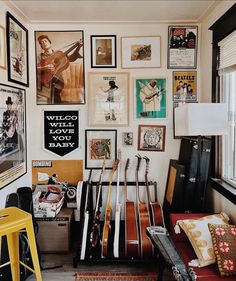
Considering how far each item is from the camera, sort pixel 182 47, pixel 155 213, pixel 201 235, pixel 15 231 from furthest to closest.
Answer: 1. pixel 182 47
2. pixel 155 213
3. pixel 201 235
4. pixel 15 231

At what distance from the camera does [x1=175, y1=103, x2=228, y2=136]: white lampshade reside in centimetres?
239

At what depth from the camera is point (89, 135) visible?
336 cm

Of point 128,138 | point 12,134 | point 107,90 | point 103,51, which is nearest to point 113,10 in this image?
point 103,51

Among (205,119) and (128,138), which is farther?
(128,138)

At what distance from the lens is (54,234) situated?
9.87 feet

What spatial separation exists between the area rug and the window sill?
97cm

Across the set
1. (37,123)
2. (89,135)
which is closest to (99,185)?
(89,135)

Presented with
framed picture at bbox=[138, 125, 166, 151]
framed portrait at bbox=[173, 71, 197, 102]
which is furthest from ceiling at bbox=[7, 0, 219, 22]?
framed picture at bbox=[138, 125, 166, 151]

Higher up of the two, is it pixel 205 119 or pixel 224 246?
pixel 205 119

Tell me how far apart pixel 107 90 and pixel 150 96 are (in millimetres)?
513

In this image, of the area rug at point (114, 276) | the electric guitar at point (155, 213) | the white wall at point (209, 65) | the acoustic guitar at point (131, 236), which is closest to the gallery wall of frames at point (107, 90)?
the white wall at point (209, 65)

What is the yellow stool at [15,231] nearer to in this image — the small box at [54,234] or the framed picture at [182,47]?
the small box at [54,234]

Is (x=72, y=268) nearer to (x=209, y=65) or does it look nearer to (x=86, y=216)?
(x=86, y=216)

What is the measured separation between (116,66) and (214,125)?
1.44 metres
